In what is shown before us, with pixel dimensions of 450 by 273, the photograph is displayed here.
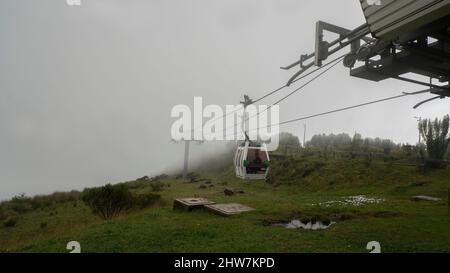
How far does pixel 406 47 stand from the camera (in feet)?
17.5

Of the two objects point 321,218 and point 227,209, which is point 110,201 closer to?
point 227,209

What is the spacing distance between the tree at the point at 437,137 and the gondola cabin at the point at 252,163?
1901 centimetres

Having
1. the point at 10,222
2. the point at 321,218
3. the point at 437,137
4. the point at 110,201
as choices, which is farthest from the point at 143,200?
the point at 437,137

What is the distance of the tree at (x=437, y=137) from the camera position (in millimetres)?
25109

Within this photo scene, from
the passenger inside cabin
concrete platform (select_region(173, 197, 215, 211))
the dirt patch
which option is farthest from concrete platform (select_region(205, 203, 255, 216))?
the passenger inside cabin

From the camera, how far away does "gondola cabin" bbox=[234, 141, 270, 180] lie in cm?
1238

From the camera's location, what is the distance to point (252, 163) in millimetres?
12469

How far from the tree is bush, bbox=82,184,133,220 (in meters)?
23.1

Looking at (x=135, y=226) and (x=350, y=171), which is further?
(x=350, y=171)

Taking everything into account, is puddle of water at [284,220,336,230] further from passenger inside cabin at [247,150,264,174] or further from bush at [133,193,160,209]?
bush at [133,193,160,209]

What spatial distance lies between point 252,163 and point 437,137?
20.6 metres
